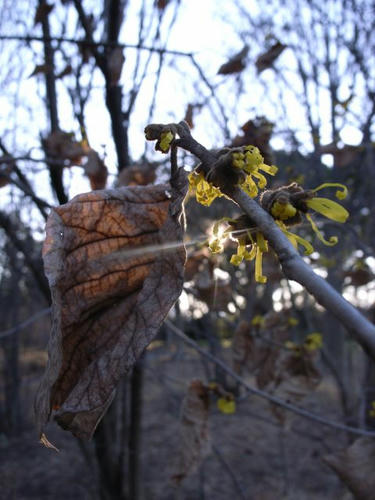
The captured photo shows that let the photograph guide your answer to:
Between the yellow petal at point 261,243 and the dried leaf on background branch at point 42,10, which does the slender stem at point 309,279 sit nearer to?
the yellow petal at point 261,243

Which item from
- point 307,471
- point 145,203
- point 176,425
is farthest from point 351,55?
point 176,425

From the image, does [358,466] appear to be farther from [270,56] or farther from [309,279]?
[270,56]

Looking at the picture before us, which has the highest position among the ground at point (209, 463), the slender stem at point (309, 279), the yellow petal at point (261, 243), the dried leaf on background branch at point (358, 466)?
the yellow petal at point (261, 243)

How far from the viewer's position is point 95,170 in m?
2.18

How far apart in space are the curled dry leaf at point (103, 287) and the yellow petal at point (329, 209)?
0.21 metres

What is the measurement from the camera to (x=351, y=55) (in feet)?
14.0

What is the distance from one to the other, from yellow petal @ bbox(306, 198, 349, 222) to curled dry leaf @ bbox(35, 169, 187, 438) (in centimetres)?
21

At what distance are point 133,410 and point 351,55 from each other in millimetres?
3946

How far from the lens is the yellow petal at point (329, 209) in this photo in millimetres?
636

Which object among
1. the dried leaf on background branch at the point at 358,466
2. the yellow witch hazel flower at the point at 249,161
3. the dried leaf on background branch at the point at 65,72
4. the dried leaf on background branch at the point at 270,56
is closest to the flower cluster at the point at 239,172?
the yellow witch hazel flower at the point at 249,161

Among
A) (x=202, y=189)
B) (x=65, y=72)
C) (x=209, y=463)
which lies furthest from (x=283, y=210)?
(x=209, y=463)

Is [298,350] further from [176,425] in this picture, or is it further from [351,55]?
[176,425]

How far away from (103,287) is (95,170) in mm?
1512

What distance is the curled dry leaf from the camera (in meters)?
0.64
